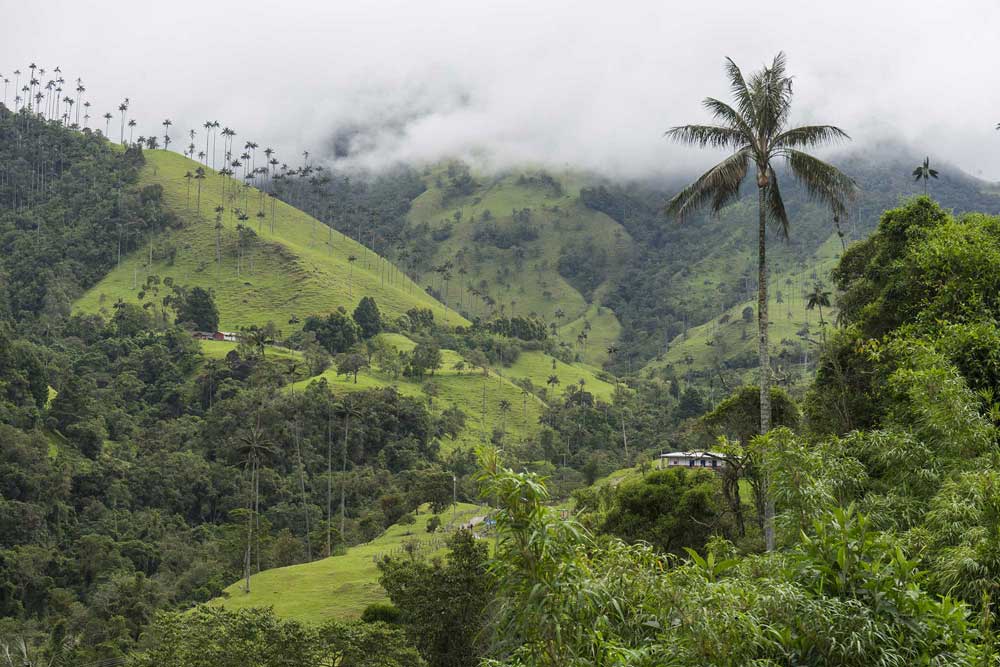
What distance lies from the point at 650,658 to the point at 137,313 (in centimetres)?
15202

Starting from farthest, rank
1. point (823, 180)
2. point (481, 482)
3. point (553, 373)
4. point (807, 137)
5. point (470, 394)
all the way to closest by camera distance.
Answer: point (553, 373) < point (470, 394) < point (807, 137) < point (823, 180) < point (481, 482)

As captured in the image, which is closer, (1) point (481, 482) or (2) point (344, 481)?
(1) point (481, 482)

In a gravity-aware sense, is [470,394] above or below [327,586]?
above

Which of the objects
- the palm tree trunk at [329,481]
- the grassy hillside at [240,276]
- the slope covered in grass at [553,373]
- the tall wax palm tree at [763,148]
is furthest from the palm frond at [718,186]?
the grassy hillside at [240,276]

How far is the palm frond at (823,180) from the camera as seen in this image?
25328 mm

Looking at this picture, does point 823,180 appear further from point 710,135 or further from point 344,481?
point 344,481

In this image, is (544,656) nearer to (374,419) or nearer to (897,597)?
(897,597)

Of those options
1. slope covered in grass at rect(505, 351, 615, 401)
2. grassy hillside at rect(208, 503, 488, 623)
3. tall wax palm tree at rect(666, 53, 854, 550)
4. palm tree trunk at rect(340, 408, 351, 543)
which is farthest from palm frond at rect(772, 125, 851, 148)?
slope covered in grass at rect(505, 351, 615, 401)

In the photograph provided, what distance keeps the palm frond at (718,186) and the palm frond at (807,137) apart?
3.53 ft

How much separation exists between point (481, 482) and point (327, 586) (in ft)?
175

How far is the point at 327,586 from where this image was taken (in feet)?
199

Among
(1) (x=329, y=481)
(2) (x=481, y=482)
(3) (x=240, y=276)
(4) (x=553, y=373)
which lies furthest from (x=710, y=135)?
(3) (x=240, y=276)

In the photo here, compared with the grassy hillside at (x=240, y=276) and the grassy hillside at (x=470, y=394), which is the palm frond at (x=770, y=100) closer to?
the grassy hillside at (x=470, y=394)

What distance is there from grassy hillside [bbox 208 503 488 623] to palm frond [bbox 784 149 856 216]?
37549 mm
